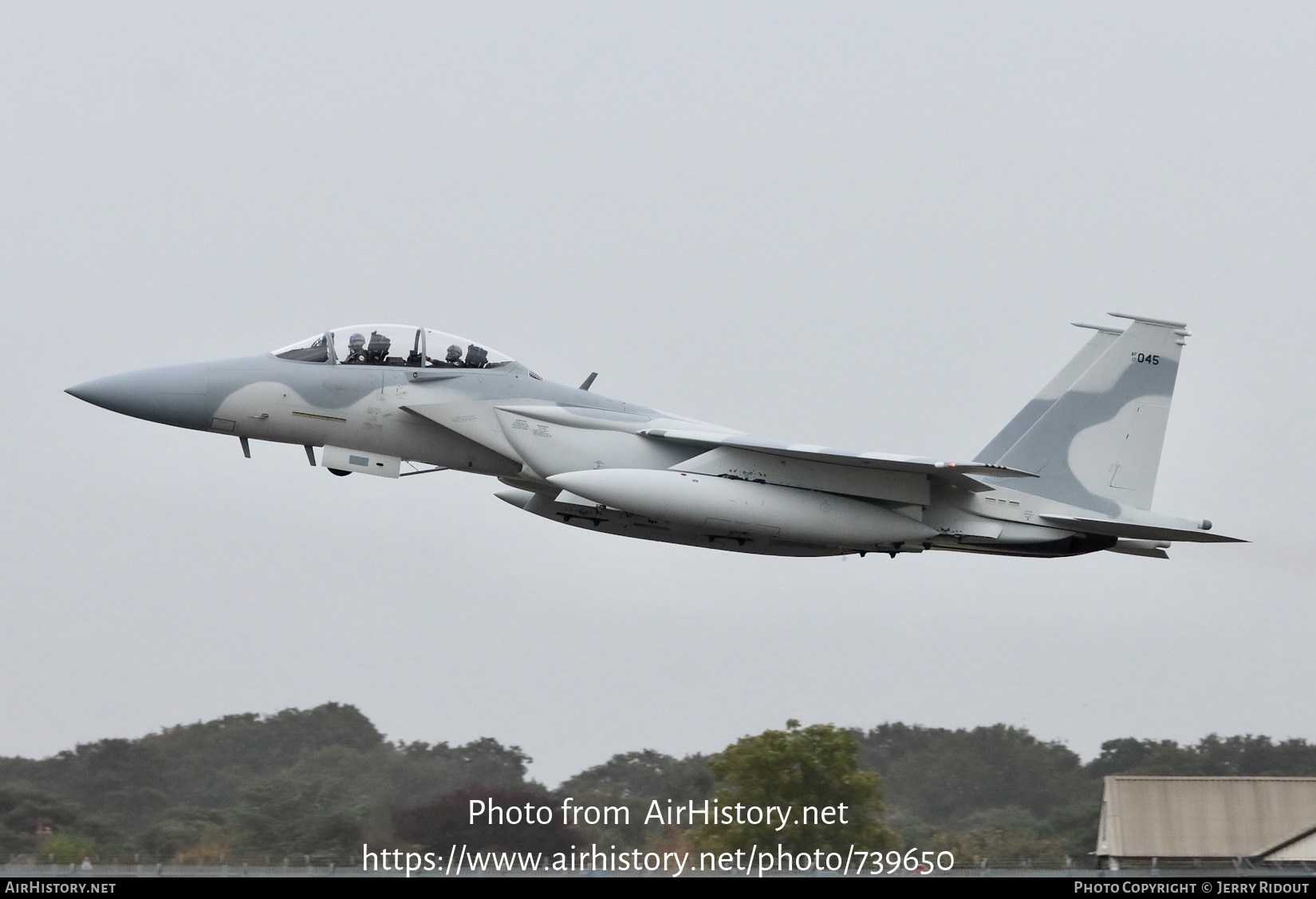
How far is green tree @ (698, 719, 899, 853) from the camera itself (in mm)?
17281

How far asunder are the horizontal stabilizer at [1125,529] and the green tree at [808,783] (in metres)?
3.57

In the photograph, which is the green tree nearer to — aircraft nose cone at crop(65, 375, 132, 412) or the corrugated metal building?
the corrugated metal building

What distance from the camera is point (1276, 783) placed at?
17266 millimetres

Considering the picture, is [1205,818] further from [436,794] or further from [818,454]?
[436,794]

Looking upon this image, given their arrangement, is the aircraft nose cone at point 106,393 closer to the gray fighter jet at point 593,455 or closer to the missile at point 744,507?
the gray fighter jet at point 593,455

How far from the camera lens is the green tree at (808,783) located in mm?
17281

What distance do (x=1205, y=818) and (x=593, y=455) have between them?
25.8ft

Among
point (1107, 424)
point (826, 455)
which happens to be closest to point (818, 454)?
point (826, 455)

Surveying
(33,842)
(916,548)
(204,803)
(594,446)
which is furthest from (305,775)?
(916,548)

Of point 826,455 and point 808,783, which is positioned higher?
point 826,455

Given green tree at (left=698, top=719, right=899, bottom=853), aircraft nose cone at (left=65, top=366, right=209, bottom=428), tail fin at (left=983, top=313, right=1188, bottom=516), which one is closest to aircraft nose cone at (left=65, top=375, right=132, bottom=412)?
aircraft nose cone at (left=65, top=366, right=209, bottom=428)

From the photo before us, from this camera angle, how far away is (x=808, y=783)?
58.3ft
